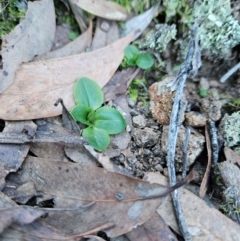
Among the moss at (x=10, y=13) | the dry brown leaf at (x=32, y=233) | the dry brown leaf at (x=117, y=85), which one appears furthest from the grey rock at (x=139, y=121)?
the moss at (x=10, y=13)

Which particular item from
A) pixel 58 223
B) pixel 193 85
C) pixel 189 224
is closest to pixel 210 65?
pixel 193 85

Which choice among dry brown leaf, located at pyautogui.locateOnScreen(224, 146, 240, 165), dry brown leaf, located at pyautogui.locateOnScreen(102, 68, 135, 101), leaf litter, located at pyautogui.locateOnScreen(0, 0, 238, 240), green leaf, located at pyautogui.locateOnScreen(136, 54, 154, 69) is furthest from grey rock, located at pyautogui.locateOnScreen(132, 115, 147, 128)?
dry brown leaf, located at pyautogui.locateOnScreen(224, 146, 240, 165)

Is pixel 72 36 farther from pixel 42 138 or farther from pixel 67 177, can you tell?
pixel 67 177

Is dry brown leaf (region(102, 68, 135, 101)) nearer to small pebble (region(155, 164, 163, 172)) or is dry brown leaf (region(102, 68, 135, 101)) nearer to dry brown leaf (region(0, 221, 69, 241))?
small pebble (region(155, 164, 163, 172))

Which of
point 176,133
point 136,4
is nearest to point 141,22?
point 136,4

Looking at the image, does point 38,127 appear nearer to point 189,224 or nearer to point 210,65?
point 189,224

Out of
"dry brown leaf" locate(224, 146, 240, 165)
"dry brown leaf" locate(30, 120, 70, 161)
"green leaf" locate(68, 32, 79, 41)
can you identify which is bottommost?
"dry brown leaf" locate(30, 120, 70, 161)
